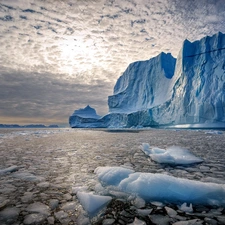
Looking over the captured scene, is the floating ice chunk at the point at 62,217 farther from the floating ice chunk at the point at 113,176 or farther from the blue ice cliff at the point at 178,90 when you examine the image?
the blue ice cliff at the point at 178,90

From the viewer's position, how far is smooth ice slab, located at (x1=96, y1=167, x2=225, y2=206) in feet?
6.24

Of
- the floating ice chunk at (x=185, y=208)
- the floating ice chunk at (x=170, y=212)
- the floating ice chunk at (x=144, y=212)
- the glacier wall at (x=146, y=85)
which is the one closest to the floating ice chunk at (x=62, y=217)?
the floating ice chunk at (x=144, y=212)

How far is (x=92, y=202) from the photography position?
69.5 inches

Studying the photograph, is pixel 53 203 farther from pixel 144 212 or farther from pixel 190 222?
pixel 190 222

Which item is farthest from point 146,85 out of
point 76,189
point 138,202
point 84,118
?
point 138,202

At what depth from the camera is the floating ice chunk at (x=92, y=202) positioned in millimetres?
1660

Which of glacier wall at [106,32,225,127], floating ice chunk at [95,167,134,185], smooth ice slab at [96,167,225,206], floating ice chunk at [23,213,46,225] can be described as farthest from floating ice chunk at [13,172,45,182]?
glacier wall at [106,32,225,127]

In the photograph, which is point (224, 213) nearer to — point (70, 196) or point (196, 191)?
point (196, 191)

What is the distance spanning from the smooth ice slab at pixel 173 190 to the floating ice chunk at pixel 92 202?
428 millimetres

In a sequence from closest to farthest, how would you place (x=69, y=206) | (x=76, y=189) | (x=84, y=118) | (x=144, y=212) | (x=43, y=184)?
(x=144, y=212), (x=69, y=206), (x=76, y=189), (x=43, y=184), (x=84, y=118)

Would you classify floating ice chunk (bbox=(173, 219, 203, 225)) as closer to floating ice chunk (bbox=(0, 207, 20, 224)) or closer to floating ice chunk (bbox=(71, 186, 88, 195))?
floating ice chunk (bbox=(71, 186, 88, 195))

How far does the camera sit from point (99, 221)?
1480mm

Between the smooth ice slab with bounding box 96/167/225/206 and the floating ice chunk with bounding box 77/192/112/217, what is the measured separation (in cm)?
43

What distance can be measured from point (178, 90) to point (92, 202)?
38948 millimetres
